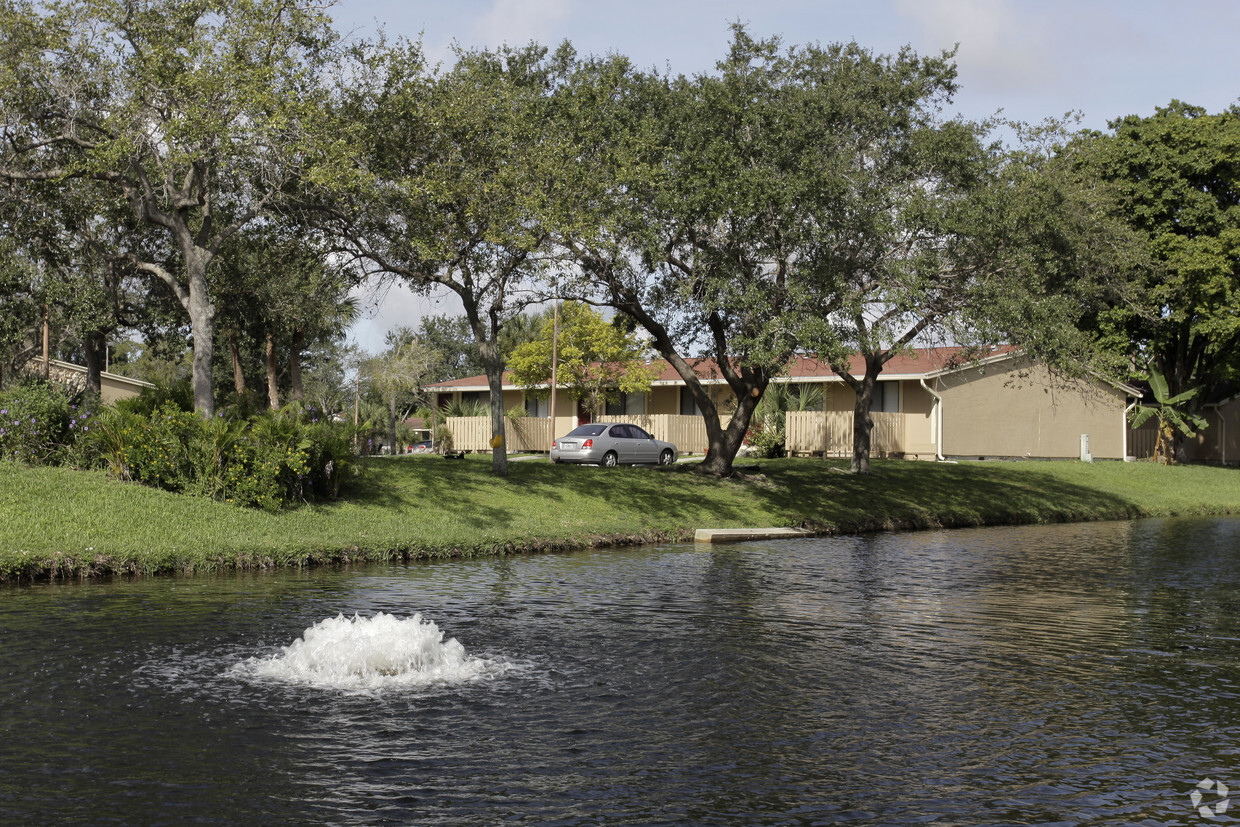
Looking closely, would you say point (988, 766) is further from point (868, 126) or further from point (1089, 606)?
point (868, 126)

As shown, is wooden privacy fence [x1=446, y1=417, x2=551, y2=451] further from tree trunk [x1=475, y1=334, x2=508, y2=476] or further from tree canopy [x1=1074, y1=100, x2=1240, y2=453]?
tree canopy [x1=1074, y1=100, x2=1240, y2=453]

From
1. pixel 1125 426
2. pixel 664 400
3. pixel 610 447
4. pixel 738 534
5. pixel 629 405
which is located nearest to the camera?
pixel 738 534

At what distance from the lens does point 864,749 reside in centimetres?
902

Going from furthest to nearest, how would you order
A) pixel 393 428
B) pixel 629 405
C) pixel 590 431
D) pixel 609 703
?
pixel 393 428
pixel 629 405
pixel 590 431
pixel 609 703

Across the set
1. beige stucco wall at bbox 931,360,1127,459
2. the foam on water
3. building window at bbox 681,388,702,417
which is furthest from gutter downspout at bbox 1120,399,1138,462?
the foam on water

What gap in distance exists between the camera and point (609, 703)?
1038 cm

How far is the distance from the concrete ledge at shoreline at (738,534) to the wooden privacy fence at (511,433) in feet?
94.0

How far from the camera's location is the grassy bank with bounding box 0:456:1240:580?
1903 cm

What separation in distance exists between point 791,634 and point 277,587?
26.7 feet

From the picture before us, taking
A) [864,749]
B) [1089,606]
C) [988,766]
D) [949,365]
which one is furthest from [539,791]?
[949,365]

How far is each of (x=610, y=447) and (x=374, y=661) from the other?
98.8ft

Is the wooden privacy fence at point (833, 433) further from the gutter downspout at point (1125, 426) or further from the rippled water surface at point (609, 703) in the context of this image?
the rippled water surface at point (609, 703)

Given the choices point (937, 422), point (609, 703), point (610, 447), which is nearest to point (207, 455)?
point (609, 703)

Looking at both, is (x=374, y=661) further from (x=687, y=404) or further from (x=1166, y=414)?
(x=1166, y=414)
